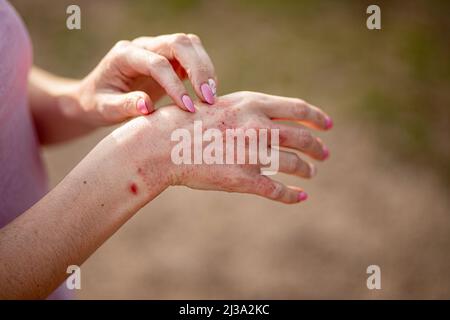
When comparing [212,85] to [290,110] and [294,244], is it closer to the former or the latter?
[290,110]

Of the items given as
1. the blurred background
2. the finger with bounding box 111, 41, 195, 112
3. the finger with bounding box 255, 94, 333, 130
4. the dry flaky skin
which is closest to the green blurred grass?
the blurred background

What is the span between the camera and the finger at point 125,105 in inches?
35.4

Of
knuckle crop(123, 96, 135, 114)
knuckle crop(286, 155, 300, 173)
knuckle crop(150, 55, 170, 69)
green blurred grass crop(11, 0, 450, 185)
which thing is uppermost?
green blurred grass crop(11, 0, 450, 185)

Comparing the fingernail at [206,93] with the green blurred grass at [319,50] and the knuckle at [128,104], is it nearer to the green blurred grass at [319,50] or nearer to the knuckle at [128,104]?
the knuckle at [128,104]

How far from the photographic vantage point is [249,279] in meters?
1.94

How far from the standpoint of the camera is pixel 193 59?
92cm

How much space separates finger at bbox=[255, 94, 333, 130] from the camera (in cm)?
93

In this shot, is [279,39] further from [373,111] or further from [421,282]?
[421,282]

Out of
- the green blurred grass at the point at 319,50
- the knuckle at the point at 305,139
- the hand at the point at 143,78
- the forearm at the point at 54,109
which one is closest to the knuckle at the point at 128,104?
the hand at the point at 143,78

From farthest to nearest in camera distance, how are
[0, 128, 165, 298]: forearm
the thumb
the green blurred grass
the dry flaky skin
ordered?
1. the green blurred grass
2. the dry flaky skin
3. the thumb
4. [0, 128, 165, 298]: forearm

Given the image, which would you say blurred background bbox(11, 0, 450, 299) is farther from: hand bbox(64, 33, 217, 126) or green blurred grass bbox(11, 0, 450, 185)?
hand bbox(64, 33, 217, 126)

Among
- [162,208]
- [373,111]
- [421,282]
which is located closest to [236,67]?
[373,111]

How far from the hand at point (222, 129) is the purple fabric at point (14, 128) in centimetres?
23

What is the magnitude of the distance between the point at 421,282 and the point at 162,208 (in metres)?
1.09
